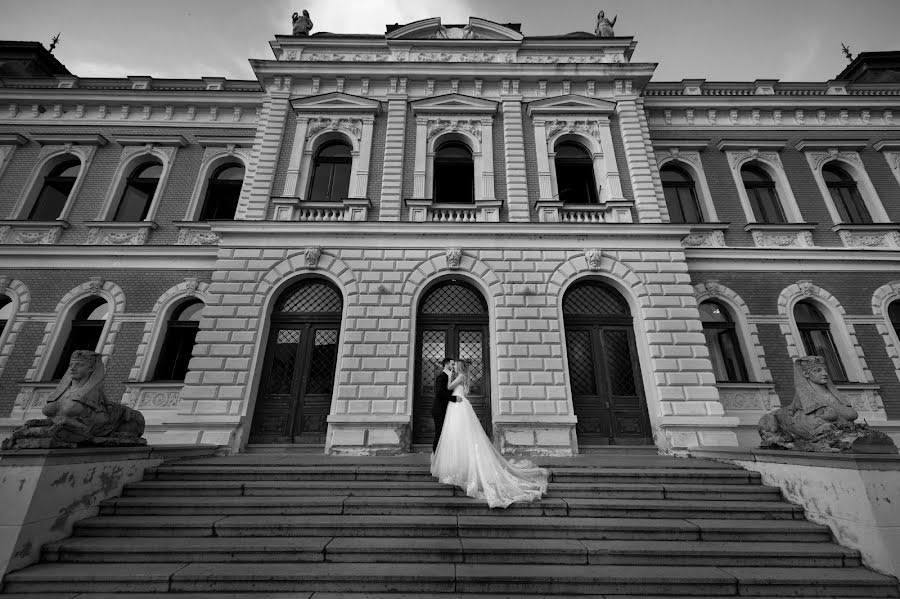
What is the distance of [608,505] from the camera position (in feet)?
17.6

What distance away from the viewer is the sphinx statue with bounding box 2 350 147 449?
4.96 m

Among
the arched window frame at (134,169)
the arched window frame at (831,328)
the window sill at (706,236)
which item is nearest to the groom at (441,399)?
the window sill at (706,236)

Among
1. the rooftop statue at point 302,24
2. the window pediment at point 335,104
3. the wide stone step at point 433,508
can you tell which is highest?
the rooftop statue at point 302,24

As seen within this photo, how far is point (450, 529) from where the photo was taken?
4.83 meters

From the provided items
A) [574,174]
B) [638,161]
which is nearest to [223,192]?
[574,174]

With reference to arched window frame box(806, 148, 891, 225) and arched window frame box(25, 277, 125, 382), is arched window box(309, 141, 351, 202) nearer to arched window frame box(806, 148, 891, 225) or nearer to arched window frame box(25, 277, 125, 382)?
arched window frame box(25, 277, 125, 382)

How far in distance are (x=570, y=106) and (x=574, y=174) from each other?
224cm

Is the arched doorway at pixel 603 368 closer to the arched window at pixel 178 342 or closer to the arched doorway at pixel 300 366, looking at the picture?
the arched doorway at pixel 300 366

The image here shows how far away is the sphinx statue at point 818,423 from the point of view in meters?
5.07

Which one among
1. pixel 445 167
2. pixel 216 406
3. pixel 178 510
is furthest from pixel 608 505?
pixel 445 167

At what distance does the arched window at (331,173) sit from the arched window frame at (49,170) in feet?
25.6

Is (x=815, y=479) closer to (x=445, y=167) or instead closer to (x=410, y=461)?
(x=410, y=461)

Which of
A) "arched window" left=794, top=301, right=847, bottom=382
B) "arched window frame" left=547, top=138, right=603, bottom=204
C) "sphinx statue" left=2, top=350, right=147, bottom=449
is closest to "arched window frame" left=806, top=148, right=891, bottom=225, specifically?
"arched window" left=794, top=301, right=847, bottom=382

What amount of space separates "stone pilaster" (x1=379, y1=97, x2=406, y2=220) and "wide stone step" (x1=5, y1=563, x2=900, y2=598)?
8.57 metres
